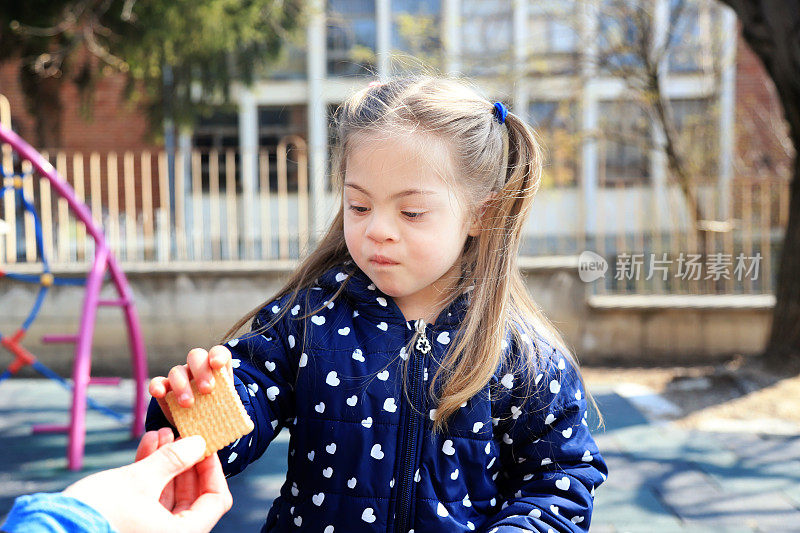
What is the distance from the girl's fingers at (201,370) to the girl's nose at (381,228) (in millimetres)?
369

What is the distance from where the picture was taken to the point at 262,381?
54.9 inches

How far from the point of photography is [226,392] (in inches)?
46.6

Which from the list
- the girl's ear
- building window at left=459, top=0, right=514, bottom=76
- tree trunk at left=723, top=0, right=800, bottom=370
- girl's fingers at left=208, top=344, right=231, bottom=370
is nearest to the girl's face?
the girl's ear

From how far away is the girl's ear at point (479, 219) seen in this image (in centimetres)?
157

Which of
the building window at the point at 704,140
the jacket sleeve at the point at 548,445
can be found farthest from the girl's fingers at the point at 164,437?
the building window at the point at 704,140

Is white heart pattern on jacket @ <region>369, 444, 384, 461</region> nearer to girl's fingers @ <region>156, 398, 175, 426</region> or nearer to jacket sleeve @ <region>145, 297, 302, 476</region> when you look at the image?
jacket sleeve @ <region>145, 297, 302, 476</region>

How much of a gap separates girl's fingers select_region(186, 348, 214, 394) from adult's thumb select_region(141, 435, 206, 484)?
0.07 m

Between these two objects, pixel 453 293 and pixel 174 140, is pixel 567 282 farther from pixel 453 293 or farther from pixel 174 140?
pixel 174 140

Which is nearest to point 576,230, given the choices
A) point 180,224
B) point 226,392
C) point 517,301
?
point 180,224

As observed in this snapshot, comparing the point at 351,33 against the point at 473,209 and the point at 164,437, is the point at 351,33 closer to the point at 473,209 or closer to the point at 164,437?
the point at 473,209

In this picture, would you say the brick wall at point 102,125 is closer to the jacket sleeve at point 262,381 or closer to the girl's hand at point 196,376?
the jacket sleeve at point 262,381

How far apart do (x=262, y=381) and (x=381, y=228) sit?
1.16ft

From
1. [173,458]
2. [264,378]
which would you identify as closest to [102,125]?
[264,378]

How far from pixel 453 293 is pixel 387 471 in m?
0.39
